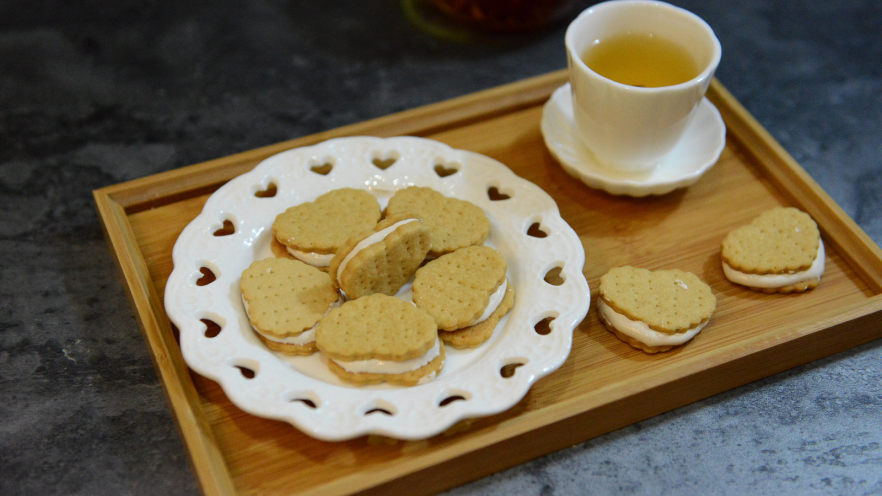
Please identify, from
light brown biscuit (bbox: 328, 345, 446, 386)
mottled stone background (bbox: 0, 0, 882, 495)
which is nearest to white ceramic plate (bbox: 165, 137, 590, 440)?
light brown biscuit (bbox: 328, 345, 446, 386)

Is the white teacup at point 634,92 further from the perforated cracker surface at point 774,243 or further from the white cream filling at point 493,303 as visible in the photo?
the white cream filling at point 493,303

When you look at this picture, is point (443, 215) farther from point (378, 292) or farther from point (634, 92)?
point (634, 92)

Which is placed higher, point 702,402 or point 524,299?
point 524,299

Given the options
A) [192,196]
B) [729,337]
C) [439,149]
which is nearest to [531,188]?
[439,149]

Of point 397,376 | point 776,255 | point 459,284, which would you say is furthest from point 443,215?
point 776,255

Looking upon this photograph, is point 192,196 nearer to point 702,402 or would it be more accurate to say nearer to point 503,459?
point 503,459

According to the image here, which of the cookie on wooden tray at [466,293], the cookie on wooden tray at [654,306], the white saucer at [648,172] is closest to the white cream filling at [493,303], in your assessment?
the cookie on wooden tray at [466,293]
